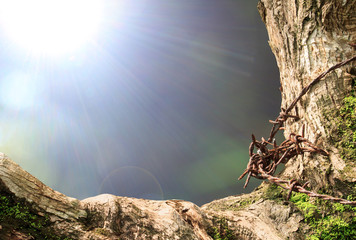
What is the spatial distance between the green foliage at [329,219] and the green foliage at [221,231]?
936mm

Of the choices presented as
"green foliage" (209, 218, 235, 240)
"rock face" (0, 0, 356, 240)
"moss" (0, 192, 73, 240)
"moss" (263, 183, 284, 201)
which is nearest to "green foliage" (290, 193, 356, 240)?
"rock face" (0, 0, 356, 240)

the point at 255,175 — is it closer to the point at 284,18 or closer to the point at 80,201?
the point at 80,201

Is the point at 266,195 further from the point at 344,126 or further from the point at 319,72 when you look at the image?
the point at 319,72

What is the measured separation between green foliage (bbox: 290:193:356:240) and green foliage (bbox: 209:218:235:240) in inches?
36.9

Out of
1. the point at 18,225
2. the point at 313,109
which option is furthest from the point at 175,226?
the point at 313,109

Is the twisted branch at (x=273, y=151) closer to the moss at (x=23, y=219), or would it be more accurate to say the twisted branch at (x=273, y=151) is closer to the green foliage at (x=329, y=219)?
the green foliage at (x=329, y=219)

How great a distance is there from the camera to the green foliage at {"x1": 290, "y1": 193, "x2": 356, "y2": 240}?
2.49 meters

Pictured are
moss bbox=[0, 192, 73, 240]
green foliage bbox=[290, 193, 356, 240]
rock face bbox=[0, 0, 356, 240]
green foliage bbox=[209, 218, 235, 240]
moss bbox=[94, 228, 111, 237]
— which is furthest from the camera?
green foliage bbox=[209, 218, 235, 240]

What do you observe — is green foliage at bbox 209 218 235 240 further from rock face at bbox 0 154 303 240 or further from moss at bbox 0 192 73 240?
moss at bbox 0 192 73 240

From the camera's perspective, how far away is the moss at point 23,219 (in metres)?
1.73

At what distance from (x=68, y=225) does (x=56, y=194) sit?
1.07 feet

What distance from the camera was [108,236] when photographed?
203cm

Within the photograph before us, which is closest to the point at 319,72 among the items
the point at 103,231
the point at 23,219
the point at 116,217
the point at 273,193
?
the point at 273,193

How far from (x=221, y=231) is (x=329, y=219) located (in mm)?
1274
